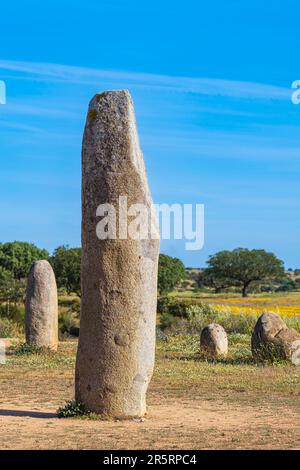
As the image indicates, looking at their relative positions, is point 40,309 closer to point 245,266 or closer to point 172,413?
point 172,413

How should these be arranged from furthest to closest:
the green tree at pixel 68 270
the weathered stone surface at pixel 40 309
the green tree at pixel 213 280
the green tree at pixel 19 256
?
1. the green tree at pixel 213 280
2. the green tree at pixel 19 256
3. the green tree at pixel 68 270
4. the weathered stone surface at pixel 40 309

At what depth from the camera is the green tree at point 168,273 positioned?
54.4m

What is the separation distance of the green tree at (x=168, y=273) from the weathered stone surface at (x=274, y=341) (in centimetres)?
3314

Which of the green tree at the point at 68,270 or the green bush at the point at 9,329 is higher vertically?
the green tree at the point at 68,270

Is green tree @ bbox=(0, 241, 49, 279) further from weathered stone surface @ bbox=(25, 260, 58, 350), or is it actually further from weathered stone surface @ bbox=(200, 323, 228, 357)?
weathered stone surface @ bbox=(200, 323, 228, 357)

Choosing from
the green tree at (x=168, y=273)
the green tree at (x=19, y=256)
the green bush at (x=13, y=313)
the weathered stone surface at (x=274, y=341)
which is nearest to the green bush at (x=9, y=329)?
the green bush at (x=13, y=313)

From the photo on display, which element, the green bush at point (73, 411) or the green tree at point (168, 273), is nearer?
the green bush at point (73, 411)

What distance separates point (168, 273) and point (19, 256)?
13603 mm

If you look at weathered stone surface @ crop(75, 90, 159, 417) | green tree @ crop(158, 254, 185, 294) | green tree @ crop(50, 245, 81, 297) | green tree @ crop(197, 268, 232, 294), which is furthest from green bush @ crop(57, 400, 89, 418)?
green tree @ crop(197, 268, 232, 294)

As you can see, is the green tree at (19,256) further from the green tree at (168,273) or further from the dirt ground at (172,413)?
the dirt ground at (172,413)

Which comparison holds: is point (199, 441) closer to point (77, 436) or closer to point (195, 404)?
point (77, 436)

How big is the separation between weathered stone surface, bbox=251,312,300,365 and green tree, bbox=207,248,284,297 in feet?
172

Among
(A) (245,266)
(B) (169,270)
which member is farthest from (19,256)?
(A) (245,266)
